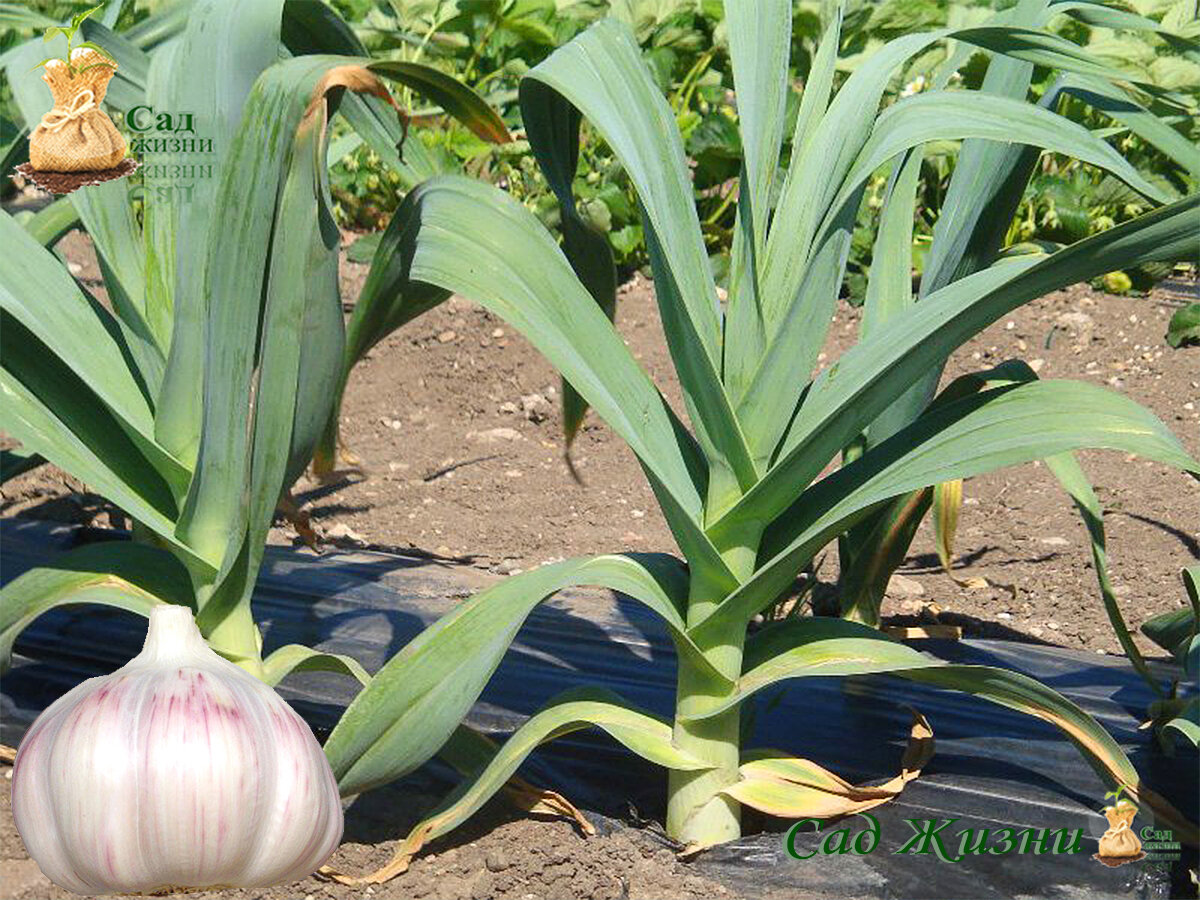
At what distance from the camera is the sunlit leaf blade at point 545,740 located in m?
1.22

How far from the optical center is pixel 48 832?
1.06m

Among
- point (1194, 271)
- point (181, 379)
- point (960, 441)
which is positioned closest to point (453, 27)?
point (1194, 271)

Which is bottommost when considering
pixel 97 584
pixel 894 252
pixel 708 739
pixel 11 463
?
pixel 708 739

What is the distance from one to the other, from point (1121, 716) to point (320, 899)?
86 cm

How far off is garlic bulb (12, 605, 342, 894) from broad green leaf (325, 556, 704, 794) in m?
0.07

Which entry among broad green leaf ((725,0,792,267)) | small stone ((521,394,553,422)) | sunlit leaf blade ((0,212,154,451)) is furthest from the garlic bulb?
small stone ((521,394,553,422))

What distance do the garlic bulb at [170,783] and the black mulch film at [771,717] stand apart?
1.28ft

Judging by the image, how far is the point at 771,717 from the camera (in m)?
1.54

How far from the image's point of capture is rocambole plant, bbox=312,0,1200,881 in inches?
45.7

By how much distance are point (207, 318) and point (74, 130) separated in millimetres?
385

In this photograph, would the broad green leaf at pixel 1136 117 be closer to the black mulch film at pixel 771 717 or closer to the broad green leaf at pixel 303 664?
the black mulch film at pixel 771 717

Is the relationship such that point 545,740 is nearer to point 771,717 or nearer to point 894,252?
point 771,717

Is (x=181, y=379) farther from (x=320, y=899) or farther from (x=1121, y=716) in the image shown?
(x=1121, y=716)

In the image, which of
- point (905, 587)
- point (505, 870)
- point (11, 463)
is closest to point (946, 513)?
point (905, 587)
